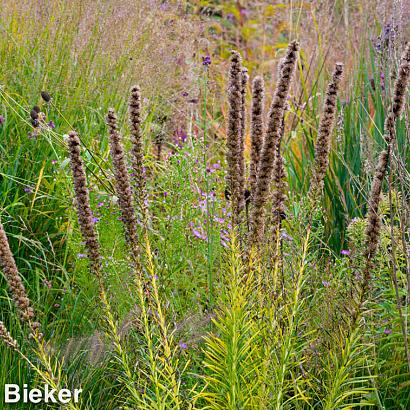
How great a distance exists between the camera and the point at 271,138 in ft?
6.11

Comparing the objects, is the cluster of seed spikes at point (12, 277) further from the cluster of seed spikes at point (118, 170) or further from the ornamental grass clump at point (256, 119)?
the ornamental grass clump at point (256, 119)

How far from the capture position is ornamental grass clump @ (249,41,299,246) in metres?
1.82

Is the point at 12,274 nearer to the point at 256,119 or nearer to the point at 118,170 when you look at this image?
the point at 118,170

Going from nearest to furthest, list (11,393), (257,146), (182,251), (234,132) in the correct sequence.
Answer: (234,132)
(257,146)
(11,393)
(182,251)

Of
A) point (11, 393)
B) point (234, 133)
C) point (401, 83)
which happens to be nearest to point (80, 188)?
point (234, 133)

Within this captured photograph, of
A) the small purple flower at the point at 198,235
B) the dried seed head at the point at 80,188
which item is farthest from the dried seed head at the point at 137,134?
the small purple flower at the point at 198,235

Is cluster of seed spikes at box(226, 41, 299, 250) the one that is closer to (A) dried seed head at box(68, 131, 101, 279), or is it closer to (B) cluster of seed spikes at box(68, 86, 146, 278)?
(B) cluster of seed spikes at box(68, 86, 146, 278)

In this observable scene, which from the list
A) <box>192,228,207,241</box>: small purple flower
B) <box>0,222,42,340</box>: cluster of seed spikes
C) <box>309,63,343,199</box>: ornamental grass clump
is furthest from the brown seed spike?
<box>192,228,207,241</box>: small purple flower

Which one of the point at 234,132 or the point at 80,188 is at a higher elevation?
the point at 234,132

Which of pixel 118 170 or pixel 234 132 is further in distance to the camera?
pixel 234 132

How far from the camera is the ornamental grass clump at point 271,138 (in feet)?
5.98

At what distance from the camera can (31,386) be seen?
8.47 feet

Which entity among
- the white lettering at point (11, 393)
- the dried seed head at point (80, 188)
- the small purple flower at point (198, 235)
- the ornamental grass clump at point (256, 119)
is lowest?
the white lettering at point (11, 393)

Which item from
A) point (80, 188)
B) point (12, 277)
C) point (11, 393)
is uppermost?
point (80, 188)
